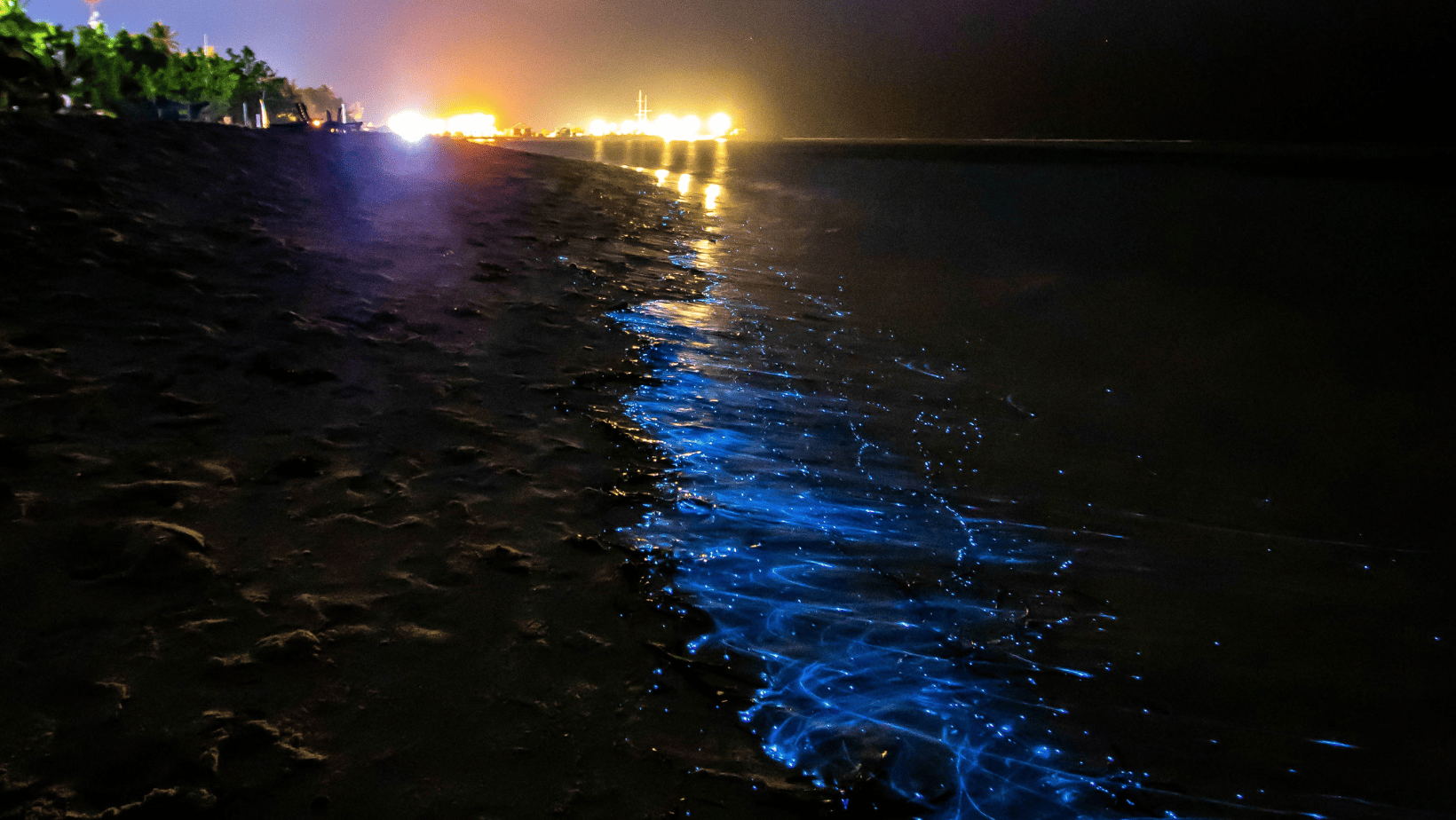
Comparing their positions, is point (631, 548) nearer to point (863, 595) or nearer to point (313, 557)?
point (863, 595)

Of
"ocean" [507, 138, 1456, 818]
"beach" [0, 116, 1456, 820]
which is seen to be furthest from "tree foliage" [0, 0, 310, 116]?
"ocean" [507, 138, 1456, 818]

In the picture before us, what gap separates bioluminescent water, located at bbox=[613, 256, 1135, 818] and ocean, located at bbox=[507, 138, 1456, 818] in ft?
0.06

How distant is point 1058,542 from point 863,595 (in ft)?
5.40

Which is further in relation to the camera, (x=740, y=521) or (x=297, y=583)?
(x=740, y=521)

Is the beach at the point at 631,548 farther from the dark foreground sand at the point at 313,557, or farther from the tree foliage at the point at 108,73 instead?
the tree foliage at the point at 108,73

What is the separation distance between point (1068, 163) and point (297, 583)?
44.2 metres

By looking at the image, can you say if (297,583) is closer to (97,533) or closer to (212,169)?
(97,533)

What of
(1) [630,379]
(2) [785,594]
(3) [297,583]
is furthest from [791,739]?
(1) [630,379]

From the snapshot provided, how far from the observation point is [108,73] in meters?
20.1

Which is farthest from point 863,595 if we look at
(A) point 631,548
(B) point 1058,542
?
(B) point 1058,542

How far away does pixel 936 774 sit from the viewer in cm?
261

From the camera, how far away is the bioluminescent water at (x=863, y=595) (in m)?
2.66

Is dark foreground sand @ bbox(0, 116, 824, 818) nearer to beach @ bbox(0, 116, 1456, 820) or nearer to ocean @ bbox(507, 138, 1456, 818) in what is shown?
beach @ bbox(0, 116, 1456, 820)

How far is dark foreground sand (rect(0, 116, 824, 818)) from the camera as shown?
2225 mm
